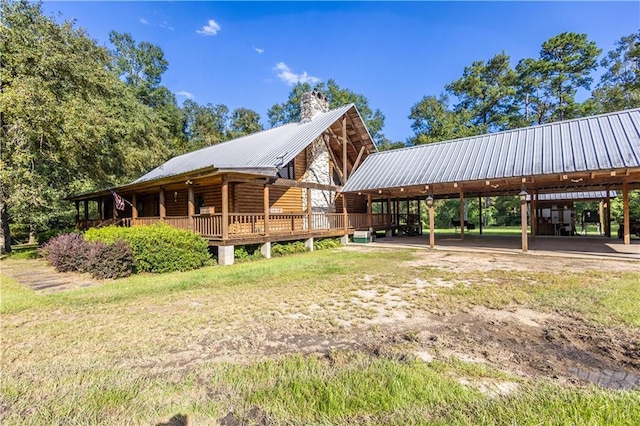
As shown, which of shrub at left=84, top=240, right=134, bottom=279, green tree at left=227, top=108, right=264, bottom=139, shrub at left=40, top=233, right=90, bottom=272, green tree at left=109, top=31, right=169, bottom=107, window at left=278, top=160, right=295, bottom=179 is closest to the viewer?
shrub at left=84, top=240, right=134, bottom=279

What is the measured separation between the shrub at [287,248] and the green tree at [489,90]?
28.3 meters

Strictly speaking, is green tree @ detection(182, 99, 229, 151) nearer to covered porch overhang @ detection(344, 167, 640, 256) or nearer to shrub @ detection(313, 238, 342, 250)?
covered porch overhang @ detection(344, 167, 640, 256)

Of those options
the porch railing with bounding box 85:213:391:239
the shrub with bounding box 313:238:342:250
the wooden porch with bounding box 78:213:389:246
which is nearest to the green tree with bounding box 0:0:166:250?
the wooden porch with bounding box 78:213:389:246

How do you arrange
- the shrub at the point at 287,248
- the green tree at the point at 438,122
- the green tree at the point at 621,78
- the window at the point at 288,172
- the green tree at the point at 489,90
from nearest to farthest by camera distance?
the shrub at the point at 287,248 < the window at the point at 288,172 < the green tree at the point at 621,78 < the green tree at the point at 438,122 < the green tree at the point at 489,90

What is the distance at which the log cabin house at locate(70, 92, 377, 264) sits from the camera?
11.2 m

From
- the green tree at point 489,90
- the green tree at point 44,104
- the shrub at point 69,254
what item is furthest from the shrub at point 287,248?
the green tree at point 489,90

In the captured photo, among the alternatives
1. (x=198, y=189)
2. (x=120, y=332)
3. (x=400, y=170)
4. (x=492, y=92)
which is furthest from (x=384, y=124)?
(x=120, y=332)

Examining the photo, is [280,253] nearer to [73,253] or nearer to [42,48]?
[73,253]

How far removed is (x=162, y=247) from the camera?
898cm

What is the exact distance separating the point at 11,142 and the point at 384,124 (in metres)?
37.1

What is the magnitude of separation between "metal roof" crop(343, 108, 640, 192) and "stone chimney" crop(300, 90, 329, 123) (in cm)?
500

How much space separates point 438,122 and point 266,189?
27.2m

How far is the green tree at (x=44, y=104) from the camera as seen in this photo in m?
11.1

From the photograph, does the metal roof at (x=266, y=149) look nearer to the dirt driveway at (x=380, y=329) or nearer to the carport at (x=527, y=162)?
the carport at (x=527, y=162)
